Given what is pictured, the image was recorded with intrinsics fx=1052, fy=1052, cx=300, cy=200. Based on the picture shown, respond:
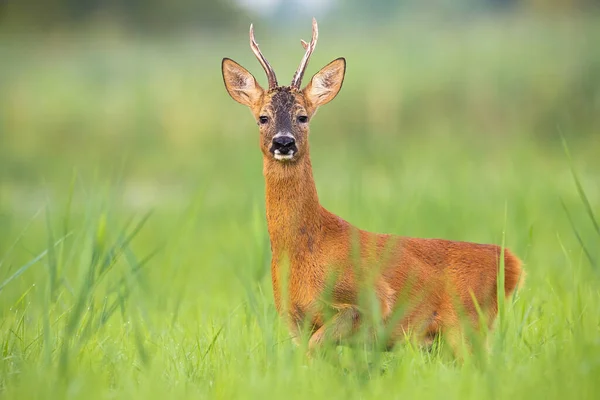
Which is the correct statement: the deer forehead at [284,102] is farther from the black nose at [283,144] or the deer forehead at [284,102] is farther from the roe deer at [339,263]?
the black nose at [283,144]

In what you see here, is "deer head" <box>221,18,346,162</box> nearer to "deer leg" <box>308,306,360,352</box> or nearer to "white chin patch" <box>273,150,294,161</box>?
"white chin patch" <box>273,150,294,161</box>

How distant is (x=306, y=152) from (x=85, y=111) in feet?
44.6

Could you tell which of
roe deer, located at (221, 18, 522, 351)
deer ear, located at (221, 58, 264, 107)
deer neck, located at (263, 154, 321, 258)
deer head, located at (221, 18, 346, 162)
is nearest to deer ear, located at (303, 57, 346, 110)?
deer head, located at (221, 18, 346, 162)

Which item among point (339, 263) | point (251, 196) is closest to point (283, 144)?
point (251, 196)

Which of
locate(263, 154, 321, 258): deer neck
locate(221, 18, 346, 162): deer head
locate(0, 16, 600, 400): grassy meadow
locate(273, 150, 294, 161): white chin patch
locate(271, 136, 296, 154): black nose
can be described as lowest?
locate(0, 16, 600, 400): grassy meadow

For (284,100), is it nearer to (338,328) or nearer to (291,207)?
(291,207)

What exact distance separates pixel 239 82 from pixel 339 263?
139cm

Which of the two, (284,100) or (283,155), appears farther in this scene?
(284,100)

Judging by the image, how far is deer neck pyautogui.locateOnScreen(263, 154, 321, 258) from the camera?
4.90 meters

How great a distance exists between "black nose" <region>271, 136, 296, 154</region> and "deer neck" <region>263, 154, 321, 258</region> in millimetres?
89

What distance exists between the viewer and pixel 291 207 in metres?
5.00

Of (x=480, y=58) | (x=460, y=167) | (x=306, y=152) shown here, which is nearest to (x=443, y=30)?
(x=480, y=58)

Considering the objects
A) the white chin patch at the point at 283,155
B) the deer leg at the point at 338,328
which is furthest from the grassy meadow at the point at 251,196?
the white chin patch at the point at 283,155

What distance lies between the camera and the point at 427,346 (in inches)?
193
